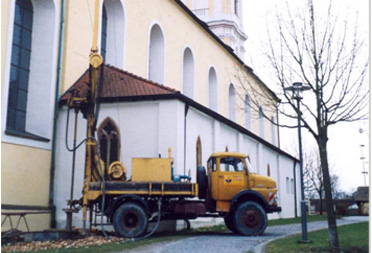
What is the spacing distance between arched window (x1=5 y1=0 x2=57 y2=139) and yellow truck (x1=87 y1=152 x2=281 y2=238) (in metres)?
4.28

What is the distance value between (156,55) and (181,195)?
1238cm

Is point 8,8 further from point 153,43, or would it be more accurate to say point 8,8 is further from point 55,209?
Answer: point 153,43

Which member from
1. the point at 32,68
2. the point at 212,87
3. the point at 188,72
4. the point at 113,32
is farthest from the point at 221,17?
the point at 32,68

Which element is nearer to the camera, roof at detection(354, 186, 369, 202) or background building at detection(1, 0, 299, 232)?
background building at detection(1, 0, 299, 232)

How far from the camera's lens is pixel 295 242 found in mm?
12492

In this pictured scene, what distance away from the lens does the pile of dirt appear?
1131 centimetres

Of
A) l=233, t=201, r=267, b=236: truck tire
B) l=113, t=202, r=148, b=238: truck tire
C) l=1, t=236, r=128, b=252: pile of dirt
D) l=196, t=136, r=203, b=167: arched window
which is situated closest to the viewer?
l=1, t=236, r=128, b=252: pile of dirt

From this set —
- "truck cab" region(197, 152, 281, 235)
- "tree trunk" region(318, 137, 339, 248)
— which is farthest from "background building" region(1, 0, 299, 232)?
"tree trunk" region(318, 137, 339, 248)

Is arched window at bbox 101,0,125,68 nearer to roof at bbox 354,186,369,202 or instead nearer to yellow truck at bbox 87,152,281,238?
yellow truck at bbox 87,152,281,238

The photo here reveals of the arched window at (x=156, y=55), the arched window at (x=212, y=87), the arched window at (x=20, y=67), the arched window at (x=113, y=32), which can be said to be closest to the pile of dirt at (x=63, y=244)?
the arched window at (x=20, y=67)

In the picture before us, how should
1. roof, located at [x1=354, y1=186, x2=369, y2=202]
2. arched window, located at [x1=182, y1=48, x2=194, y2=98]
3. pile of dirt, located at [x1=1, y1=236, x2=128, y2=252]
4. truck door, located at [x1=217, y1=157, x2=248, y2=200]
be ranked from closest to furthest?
pile of dirt, located at [x1=1, y1=236, x2=128, y2=252], truck door, located at [x1=217, y1=157, x2=248, y2=200], arched window, located at [x1=182, y1=48, x2=194, y2=98], roof, located at [x1=354, y1=186, x2=369, y2=202]

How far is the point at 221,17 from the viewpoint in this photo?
44.5m

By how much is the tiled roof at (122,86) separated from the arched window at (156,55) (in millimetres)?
5768

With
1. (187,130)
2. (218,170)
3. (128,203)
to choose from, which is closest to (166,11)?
(187,130)
